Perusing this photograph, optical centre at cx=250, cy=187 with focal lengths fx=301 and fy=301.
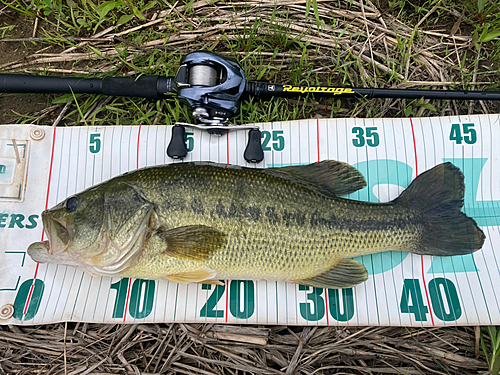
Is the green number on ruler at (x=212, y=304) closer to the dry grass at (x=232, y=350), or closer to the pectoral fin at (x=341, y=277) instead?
the dry grass at (x=232, y=350)

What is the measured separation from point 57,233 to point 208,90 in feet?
5.36

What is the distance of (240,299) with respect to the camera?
269cm

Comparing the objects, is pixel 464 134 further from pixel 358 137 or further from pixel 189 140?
pixel 189 140

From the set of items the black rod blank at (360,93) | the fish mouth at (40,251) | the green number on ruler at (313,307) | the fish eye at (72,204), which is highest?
the black rod blank at (360,93)

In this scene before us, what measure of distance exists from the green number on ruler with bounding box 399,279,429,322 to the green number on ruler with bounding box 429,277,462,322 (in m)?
0.10

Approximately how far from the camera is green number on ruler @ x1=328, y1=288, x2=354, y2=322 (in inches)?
104

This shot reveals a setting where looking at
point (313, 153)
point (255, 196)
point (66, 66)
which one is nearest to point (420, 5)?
point (313, 153)

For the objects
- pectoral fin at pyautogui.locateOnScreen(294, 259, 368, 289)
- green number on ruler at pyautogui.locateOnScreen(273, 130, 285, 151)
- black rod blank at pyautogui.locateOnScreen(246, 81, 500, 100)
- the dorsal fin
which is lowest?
pectoral fin at pyautogui.locateOnScreen(294, 259, 368, 289)

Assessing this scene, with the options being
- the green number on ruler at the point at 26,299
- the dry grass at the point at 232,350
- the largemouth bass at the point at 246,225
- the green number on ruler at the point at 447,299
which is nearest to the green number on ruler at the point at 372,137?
the largemouth bass at the point at 246,225

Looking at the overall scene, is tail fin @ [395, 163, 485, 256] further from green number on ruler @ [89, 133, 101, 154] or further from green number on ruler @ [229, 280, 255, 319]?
green number on ruler @ [89, 133, 101, 154]

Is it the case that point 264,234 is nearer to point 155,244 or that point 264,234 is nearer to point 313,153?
point 155,244

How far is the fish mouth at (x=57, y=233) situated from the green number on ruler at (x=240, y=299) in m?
1.37

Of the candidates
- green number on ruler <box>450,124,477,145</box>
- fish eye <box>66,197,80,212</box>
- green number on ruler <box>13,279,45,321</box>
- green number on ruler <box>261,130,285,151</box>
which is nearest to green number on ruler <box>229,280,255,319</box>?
green number on ruler <box>261,130,285,151</box>

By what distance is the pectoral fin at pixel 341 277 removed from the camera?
8.06 ft
